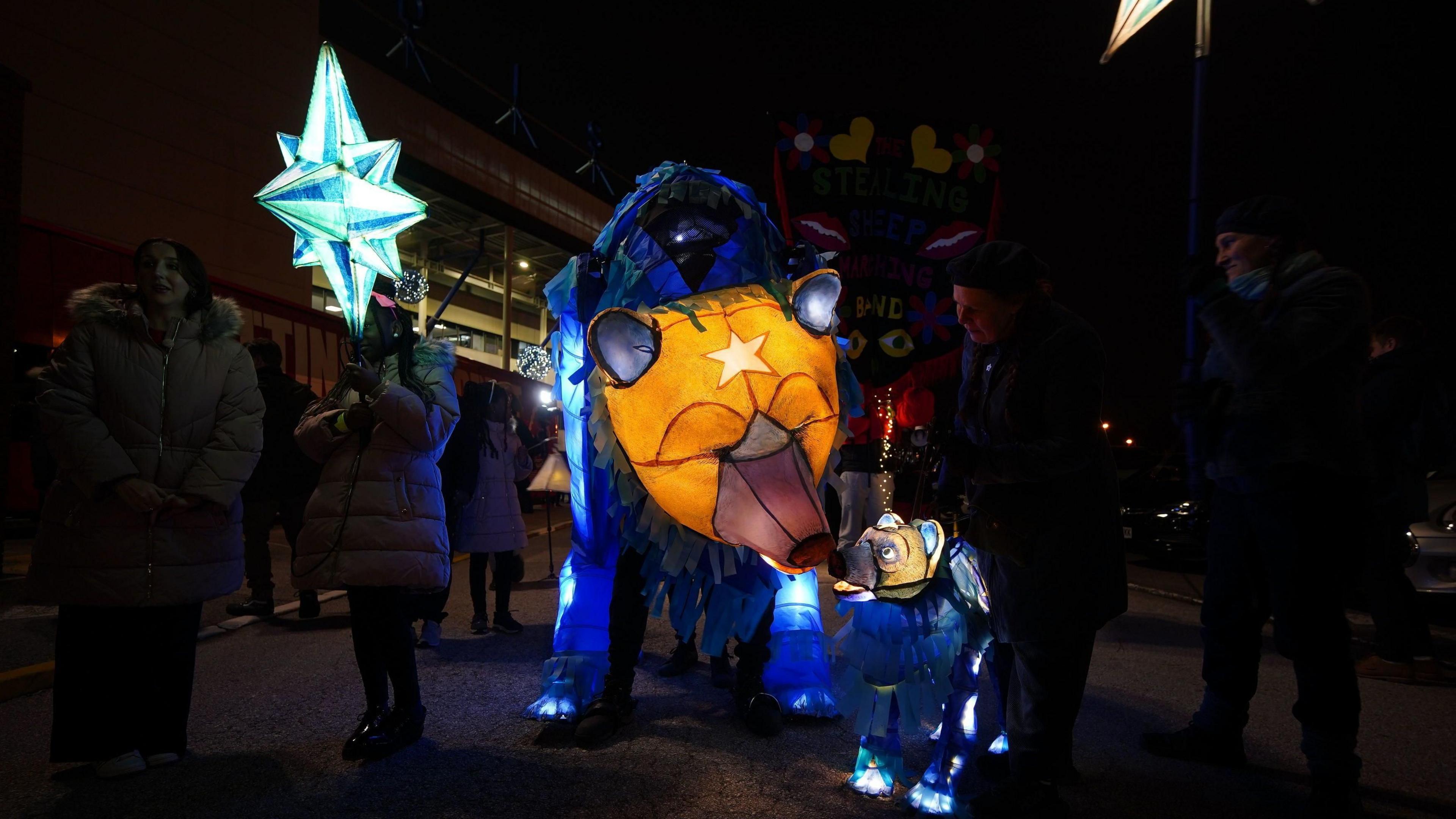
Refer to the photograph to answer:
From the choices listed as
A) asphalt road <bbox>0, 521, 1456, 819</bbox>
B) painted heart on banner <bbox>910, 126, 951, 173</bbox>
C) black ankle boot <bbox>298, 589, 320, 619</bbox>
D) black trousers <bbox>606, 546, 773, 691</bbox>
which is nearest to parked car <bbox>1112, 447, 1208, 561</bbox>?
painted heart on banner <bbox>910, 126, 951, 173</bbox>

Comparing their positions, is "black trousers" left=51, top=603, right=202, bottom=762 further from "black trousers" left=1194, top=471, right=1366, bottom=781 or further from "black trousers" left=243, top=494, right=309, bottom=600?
"black trousers" left=1194, top=471, right=1366, bottom=781

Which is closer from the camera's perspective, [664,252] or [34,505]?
[664,252]

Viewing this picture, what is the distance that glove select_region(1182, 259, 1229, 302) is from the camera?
6.63 ft

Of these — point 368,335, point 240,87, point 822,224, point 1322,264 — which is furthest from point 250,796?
point 240,87

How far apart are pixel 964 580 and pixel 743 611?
0.75 metres

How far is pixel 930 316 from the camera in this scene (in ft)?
17.6

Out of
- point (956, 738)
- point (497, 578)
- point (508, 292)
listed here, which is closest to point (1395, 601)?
point (956, 738)

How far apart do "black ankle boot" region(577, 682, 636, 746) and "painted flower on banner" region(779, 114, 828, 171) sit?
4.00 meters

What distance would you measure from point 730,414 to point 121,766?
222 centimetres

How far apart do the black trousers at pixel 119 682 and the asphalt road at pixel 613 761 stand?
11 centimetres

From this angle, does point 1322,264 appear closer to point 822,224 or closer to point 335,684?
point 822,224

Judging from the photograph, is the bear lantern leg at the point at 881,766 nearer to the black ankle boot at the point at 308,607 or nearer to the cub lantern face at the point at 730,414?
the cub lantern face at the point at 730,414

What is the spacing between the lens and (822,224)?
5.33 metres

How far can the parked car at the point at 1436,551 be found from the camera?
487 centimetres
